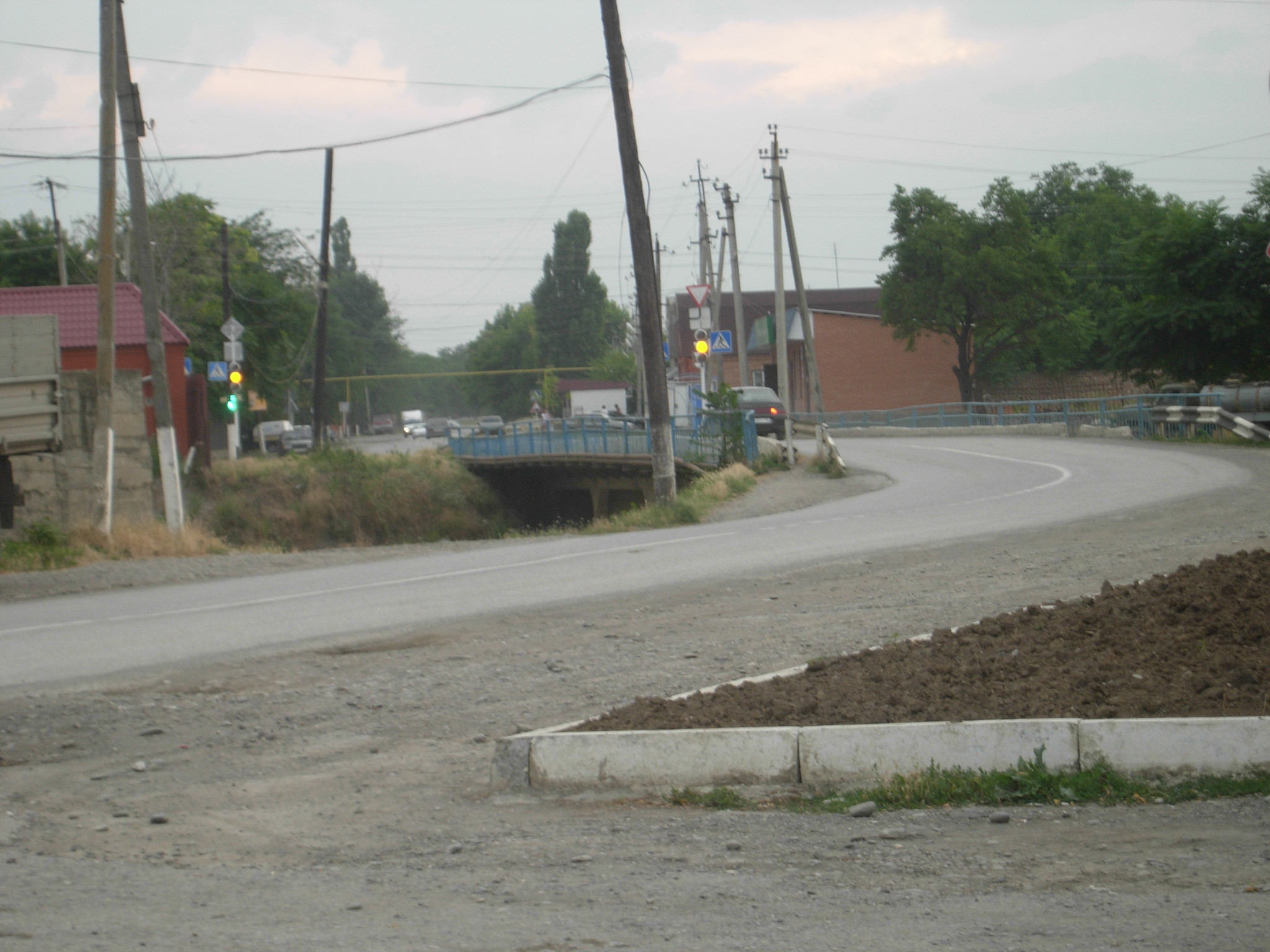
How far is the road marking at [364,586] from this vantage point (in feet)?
36.9

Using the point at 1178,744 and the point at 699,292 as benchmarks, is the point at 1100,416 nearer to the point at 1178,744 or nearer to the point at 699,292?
the point at 699,292

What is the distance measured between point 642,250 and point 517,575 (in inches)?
424

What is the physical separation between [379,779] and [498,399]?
13481cm

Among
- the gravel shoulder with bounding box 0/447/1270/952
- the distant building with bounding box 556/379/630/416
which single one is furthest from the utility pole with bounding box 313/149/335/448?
the distant building with bounding box 556/379/630/416

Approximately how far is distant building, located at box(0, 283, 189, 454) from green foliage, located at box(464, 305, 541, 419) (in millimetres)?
94388

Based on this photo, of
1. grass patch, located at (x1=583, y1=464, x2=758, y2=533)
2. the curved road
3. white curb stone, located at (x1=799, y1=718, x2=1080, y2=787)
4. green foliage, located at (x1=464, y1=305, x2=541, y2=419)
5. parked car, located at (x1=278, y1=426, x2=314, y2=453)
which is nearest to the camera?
white curb stone, located at (x1=799, y1=718, x2=1080, y2=787)

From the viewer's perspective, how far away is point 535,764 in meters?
5.62

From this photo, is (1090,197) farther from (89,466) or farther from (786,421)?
(89,466)

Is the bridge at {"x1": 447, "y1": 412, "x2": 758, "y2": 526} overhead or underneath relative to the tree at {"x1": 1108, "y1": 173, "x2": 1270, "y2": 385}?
underneath

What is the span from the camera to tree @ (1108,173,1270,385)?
3434 cm

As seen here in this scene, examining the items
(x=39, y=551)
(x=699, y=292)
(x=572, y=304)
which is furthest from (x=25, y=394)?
(x=572, y=304)

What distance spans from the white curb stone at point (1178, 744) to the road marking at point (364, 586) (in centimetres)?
892

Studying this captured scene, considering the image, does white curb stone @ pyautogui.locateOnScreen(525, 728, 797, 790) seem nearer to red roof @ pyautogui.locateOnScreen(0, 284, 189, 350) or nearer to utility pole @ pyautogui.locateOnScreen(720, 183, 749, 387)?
red roof @ pyautogui.locateOnScreen(0, 284, 189, 350)

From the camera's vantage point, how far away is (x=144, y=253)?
66.8 feet
